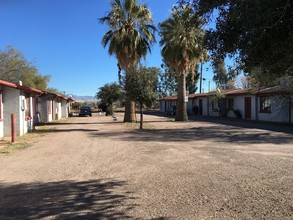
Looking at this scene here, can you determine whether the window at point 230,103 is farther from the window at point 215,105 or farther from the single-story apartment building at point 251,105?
the window at point 215,105

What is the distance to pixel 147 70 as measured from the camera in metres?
23.8

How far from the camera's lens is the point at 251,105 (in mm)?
33938

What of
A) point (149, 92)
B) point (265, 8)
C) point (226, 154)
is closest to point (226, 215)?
point (265, 8)

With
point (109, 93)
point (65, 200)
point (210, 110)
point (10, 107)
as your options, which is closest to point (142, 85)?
point (10, 107)

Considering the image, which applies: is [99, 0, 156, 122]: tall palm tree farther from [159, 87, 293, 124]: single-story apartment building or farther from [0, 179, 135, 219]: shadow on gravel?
[0, 179, 135, 219]: shadow on gravel

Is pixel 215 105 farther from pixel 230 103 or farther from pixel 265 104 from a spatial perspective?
pixel 265 104

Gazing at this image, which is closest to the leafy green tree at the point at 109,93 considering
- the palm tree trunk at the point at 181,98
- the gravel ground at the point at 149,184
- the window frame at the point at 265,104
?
the palm tree trunk at the point at 181,98

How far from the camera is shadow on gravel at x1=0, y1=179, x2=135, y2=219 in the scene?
5.86 metres

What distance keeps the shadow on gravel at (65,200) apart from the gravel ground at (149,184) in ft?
0.05

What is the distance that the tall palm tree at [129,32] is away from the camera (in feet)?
93.9

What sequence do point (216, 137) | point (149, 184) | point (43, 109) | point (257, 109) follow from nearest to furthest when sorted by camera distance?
point (149, 184) < point (216, 137) < point (257, 109) < point (43, 109)

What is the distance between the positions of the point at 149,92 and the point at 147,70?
58.7 inches

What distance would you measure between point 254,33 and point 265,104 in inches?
1101

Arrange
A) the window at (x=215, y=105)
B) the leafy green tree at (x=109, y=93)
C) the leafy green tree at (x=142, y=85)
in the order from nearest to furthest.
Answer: the leafy green tree at (x=142, y=85), the window at (x=215, y=105), the leafy green tree at (x=109, y=93)
